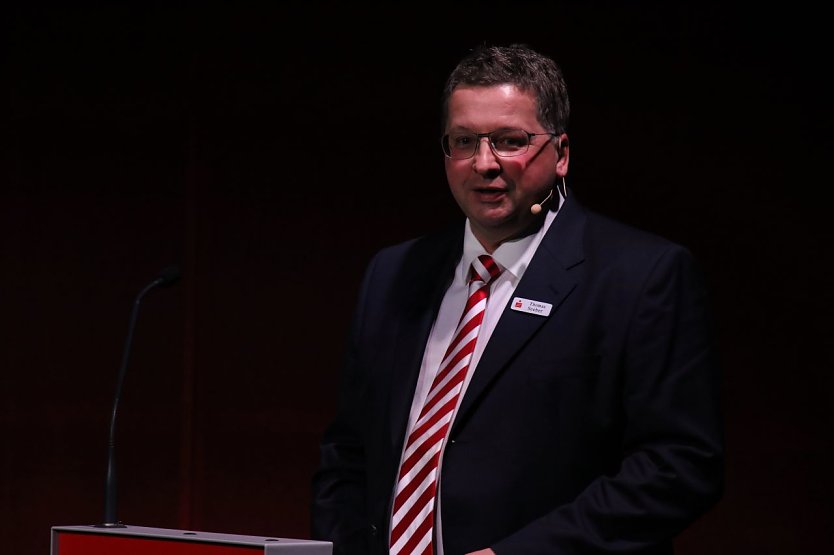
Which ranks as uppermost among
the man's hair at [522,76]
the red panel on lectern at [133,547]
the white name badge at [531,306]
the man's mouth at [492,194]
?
the man's hair at [522,76]

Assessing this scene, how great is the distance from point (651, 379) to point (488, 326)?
0.29 metres

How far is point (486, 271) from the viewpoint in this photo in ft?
6.82

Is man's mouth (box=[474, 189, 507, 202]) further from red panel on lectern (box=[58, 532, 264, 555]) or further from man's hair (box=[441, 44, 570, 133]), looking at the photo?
red panel on lectern (box=[58, 532, 264, 555])

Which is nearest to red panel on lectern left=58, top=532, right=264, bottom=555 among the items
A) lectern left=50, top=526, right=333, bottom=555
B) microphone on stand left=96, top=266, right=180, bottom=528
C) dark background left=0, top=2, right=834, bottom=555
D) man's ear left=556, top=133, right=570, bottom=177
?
lectern left=50, top=526, right=333, bottom=555

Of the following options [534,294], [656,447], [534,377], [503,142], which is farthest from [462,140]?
[656,447]

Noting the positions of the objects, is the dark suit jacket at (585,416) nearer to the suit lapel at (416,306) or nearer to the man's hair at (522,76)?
the suit lapel at (416,306)

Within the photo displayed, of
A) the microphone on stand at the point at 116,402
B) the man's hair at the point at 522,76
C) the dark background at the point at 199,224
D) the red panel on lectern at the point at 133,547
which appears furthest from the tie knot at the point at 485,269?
the dark background at the point at 199,224

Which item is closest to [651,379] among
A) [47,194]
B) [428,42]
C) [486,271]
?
[486,271]

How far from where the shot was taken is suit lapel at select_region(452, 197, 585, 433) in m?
1.95

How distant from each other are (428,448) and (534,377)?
21 centimetres

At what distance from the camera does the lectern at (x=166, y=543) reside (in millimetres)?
1517

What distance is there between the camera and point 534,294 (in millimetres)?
1996

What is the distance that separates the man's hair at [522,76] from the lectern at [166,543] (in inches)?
33.4

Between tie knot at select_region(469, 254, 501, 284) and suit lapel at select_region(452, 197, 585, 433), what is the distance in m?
0.07
